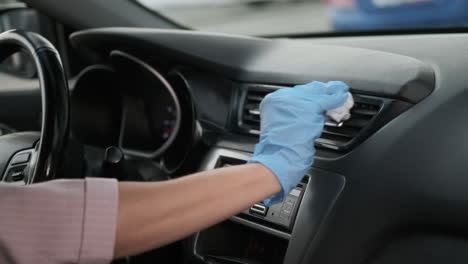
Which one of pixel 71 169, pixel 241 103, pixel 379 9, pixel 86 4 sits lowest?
pixel 71 169

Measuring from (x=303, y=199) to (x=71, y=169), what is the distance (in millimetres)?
587

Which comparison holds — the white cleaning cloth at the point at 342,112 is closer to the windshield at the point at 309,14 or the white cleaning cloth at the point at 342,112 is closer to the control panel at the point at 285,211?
the control panel at the point at 285,211

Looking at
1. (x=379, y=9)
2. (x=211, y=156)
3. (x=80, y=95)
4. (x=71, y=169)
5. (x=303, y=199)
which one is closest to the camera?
(x=303, y=199)

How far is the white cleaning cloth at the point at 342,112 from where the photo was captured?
112 cm

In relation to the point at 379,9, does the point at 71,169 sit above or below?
below

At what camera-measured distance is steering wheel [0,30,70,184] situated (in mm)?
1073

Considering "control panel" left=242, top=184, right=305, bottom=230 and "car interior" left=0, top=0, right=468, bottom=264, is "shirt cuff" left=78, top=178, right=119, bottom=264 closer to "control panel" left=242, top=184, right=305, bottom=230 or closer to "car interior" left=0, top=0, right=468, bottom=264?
"car interior" left=0, top=0, right=468, bottom=264

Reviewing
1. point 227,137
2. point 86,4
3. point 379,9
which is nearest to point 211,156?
point 227,137

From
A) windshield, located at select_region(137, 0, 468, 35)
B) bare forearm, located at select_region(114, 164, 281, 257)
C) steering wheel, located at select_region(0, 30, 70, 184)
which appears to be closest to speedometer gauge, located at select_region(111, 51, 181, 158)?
windshield, located at select_region(137, 0, 468, 35)

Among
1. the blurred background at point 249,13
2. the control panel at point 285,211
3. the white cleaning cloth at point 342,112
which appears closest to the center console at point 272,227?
the control panel at point 285,211

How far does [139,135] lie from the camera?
1806 millimetres

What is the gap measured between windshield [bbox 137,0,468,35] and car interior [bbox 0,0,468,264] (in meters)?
0.24

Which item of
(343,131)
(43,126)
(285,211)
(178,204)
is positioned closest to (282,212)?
(285,211)

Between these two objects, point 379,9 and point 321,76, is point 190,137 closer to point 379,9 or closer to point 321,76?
point 321,76
